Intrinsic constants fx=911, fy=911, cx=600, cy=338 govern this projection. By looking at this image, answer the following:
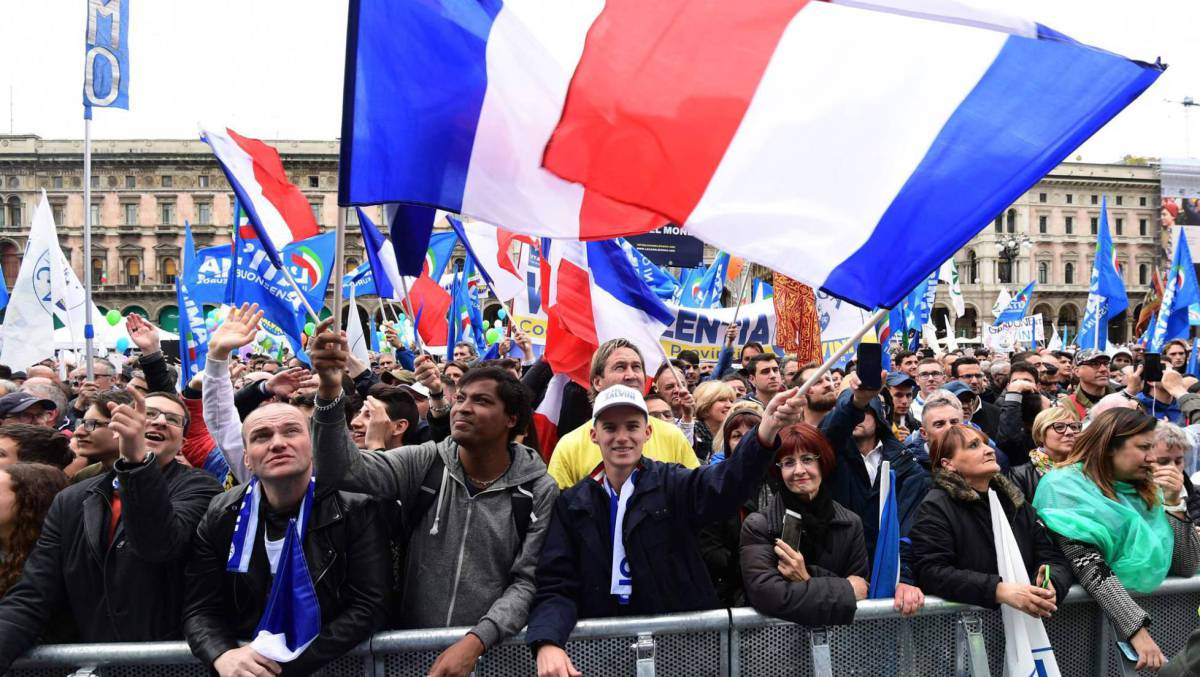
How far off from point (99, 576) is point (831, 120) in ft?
9.41

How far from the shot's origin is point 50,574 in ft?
9.68

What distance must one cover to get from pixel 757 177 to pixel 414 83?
49.3 inches

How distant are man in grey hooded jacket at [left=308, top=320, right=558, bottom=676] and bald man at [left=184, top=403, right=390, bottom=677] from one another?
9 cm

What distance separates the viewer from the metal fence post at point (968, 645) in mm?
3055

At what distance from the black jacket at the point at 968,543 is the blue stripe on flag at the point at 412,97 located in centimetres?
204

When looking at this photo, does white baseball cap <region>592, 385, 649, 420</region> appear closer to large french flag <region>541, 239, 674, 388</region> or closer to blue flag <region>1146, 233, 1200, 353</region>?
large french flag <region>541, 239, 674, 388</region>

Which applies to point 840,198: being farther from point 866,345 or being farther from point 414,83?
point 414,83

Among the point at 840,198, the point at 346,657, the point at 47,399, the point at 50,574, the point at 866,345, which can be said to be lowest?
the point at 346,657

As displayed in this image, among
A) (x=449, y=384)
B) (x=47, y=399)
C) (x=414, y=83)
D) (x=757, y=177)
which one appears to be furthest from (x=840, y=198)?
(x=47, y=399)

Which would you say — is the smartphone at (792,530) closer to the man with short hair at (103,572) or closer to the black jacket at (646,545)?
the black jacket at (646,545)

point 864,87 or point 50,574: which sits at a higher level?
point 864,87

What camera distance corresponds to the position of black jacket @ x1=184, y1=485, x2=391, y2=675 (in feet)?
9.16

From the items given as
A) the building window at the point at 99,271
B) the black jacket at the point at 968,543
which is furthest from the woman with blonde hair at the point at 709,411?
the building window at the point at 99,271

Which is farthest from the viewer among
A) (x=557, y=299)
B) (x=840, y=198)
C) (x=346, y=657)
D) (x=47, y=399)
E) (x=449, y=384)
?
(x=449, y=384)
